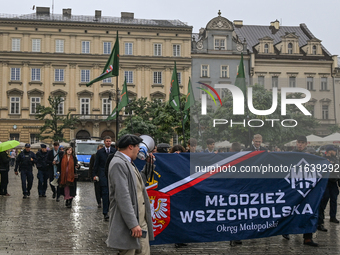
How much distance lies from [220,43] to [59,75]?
22352mm

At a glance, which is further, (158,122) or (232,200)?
(158,122)

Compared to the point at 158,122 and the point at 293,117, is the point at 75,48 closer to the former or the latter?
the point at 158,122

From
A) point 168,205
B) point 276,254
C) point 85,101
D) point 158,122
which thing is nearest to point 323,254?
point 276,254

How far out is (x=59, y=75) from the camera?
58531mm

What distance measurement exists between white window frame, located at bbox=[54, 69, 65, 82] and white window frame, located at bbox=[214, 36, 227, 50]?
21.1 m

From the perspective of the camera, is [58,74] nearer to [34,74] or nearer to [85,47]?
[34,74]

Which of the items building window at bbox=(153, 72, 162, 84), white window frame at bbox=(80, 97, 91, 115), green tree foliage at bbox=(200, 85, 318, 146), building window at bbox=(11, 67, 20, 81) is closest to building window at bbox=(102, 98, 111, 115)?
white window frame at bbox=(80, 97, 91, 115)

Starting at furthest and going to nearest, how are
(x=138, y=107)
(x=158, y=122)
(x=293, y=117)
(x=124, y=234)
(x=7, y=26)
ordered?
(x=7, y=26)
(x=138, y=107)
(x=158, y=122)
(x=293, y=117)
(x=124, y=234)

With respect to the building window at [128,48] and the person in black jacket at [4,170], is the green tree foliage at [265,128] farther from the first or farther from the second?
the building window at [128,48]

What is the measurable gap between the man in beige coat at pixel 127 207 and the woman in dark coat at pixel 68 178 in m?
8.48

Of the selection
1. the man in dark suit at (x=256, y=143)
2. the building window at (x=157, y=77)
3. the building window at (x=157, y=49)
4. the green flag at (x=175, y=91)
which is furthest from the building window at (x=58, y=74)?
the man in dark suit at (x=256, y=143)

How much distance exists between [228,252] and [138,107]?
142 feet

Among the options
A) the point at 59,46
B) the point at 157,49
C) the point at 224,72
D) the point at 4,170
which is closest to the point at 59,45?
the point at 59,46

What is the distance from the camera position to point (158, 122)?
40.8 metres
